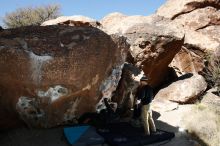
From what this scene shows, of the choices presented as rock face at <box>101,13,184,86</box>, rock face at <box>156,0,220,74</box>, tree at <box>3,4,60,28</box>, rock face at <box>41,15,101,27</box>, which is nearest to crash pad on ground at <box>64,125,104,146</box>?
rock face at <box>101,13,184,86</box>

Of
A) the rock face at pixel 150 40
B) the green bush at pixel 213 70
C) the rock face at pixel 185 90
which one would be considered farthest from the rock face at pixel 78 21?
the green bush at pixel 213 70

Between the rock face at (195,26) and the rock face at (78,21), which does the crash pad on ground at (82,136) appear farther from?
the rock face at (195,26)

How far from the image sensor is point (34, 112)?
27.2ft

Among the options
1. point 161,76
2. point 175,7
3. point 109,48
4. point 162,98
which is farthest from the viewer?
point 175,7

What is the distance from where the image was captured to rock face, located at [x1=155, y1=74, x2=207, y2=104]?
12.2m

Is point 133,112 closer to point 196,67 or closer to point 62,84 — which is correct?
point 62,84

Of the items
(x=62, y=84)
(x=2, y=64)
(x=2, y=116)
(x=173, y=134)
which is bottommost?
(x=173, y=134)

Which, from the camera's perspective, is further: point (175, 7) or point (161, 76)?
point (175, 7)

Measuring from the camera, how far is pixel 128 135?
8.30 metres

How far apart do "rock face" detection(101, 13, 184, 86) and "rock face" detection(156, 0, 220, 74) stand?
195 cm

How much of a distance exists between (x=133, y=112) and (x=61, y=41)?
118 inches

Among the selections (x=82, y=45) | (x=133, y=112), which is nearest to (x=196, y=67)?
(x=133, y=112)

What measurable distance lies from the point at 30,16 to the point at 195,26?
41.8ft

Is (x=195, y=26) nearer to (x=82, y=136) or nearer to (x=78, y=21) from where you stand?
(x=78, y=21)
